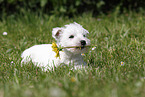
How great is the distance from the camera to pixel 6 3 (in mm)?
7355

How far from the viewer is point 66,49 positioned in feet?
11.2

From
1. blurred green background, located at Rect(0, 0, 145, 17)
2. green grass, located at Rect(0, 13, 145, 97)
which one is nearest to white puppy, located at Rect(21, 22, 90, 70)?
green grass, located at Rect(0, 13, 145, 97)

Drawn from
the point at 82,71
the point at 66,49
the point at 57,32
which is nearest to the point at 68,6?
the point at 57,32

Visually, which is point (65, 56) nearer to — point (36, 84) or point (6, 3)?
point (36, 84)

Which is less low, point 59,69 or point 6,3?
point 6,3

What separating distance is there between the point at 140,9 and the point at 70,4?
241 cm

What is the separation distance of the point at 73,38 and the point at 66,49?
21 centimetres

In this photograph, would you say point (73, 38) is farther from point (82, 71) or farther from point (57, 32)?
point (82, 71)

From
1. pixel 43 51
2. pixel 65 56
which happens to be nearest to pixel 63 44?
pixel 65 56

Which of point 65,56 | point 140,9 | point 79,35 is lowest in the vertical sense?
point 65,56

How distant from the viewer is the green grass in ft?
7.05

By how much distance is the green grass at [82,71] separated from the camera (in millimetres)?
2148

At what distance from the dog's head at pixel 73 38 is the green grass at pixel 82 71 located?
0.35m

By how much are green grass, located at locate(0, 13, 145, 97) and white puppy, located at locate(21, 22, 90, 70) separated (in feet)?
0.61
